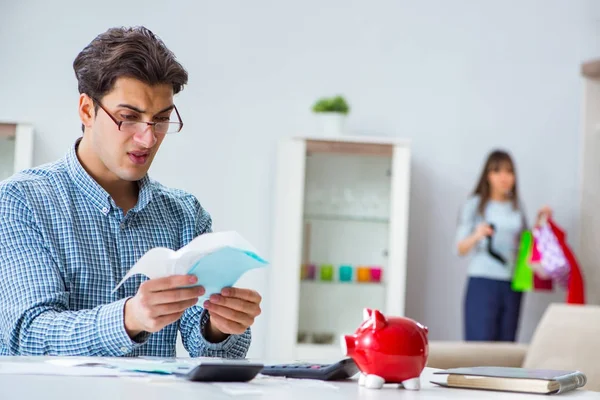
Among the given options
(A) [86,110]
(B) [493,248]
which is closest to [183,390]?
(A) [86,110]

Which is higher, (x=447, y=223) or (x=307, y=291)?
(x=447, y=223)

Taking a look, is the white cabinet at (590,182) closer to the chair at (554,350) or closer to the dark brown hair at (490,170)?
the dark brown hair at (490,170)

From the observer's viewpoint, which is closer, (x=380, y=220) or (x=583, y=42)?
(x=380, y=220)

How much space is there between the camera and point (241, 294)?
1638 millimetres

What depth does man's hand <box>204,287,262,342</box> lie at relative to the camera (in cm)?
163

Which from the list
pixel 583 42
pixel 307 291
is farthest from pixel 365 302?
pixel 583 42

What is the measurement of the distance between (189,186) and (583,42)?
2695mm

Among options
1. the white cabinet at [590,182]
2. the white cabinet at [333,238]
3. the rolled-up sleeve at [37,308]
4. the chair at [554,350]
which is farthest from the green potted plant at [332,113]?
the rolled-up sleeve at [37,308]

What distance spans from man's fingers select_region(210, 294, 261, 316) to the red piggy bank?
0.80 feet

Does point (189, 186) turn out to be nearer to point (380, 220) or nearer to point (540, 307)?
point (380, 220)

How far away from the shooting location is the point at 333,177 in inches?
214

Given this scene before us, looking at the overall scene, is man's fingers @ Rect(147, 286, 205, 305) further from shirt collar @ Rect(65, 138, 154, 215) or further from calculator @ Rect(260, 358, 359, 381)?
shirt collar @ Rect(65, 138, 154, 215)

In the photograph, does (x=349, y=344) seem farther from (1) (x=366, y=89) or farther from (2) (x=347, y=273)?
(1) (x=366, y=89)

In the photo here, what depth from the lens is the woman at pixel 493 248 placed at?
541 cm
